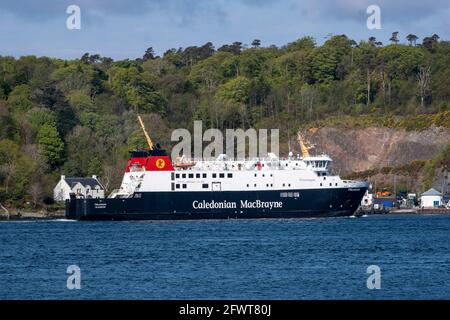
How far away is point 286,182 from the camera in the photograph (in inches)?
2677

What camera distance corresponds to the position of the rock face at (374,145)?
9406 cm

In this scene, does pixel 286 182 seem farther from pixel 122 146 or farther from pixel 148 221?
pixel 122 146

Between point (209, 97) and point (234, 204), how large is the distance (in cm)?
4614

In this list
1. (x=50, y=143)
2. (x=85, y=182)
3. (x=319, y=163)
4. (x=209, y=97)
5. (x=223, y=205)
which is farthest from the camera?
(x=209, y=97)

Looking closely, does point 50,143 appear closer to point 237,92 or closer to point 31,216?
point 31,216

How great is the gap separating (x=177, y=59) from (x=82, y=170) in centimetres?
A: 4628

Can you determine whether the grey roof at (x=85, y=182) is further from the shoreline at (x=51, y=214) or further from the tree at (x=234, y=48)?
the tree at (x=234, y=48)

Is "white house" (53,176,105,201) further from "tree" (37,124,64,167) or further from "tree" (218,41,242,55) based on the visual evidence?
"tree" (218,41,242,55)

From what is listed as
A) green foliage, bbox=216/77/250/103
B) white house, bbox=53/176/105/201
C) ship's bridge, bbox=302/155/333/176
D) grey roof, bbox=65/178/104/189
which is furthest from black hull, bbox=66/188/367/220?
green foliage, bbox=216/77/250/103

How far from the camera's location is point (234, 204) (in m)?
68.4

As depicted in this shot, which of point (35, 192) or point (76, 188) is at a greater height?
point (76, 188)

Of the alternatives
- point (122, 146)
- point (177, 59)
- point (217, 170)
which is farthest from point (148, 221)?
point (177, 59)

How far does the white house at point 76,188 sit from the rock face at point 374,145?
20472 mm

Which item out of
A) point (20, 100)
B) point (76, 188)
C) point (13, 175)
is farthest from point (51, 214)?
point (20, 100)
